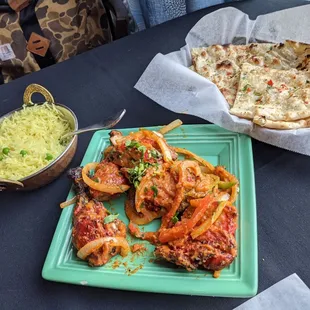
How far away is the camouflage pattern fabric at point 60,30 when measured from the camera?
10.3ft

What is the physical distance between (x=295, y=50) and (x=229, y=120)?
0.82 meters

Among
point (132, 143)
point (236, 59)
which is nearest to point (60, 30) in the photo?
point (236, 59)

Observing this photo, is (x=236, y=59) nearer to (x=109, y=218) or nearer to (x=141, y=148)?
(x=141, y=148)

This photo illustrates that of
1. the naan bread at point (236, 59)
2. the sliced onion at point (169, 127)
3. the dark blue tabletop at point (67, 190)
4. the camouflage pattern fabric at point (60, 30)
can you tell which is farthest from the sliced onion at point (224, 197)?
the camouflage pattern fabric at point (60, 30)

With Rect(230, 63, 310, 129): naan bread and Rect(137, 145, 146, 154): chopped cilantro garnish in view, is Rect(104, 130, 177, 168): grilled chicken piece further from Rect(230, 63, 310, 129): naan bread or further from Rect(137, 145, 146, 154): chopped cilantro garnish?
Rect(230, 63, 310, 129): naan bread

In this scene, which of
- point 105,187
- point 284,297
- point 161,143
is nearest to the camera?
point 284,297

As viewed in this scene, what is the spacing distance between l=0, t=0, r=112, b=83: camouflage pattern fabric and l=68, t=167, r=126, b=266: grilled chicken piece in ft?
6.84

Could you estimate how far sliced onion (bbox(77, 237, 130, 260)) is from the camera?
1.46 meters

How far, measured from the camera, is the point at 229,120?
1.88 meters

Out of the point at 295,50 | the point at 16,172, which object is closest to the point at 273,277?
the point at 16,172

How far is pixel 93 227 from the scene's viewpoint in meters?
1.53

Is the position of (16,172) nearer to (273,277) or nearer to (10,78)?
(273,277)

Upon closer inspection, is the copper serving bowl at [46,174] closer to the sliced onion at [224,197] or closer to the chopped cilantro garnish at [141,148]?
the chopped cilantro garnish at [141,148]

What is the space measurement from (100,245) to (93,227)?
10cm
